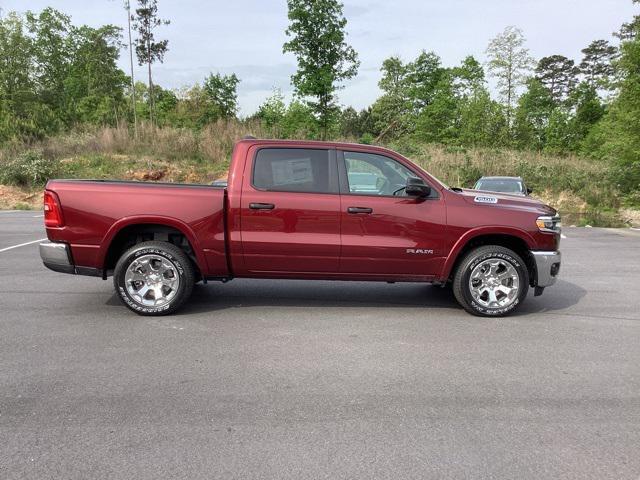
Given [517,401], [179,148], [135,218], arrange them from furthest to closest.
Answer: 1. [179,148]
2. [135,218]
3. [517,401]

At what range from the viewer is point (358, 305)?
6277 millimetres

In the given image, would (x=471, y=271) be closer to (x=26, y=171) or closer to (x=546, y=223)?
(x=546, y=223)

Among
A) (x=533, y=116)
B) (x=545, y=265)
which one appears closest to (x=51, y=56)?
(x=533, y=116)

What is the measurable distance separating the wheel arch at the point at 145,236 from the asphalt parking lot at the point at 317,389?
0.62 meters

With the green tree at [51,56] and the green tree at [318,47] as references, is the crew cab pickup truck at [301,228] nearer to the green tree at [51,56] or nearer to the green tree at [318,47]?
the green tree at [318,47]

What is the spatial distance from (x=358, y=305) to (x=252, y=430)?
322 cm

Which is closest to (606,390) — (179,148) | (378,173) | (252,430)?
(252,430)

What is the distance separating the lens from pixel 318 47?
97.9 feet

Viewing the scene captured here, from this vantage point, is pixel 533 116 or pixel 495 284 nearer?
pixel 495 284

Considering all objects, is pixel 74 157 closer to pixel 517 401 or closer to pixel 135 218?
pixel 135 218

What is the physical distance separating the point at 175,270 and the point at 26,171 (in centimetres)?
2233

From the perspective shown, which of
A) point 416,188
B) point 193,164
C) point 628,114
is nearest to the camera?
point 416,188

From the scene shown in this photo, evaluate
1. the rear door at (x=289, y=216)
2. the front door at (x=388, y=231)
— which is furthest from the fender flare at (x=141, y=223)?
the front door at (x=388, y=231)

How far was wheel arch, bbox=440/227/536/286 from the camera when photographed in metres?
5.74
